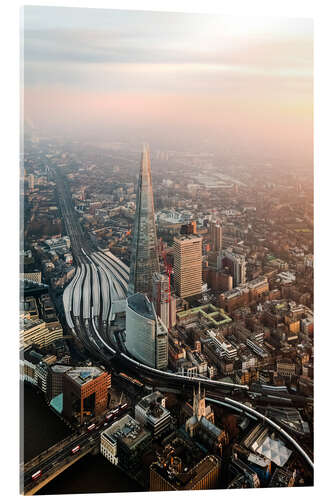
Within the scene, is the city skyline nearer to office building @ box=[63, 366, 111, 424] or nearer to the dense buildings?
the dense buildings

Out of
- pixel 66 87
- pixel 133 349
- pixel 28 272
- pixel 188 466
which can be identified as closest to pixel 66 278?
pixel 28 272

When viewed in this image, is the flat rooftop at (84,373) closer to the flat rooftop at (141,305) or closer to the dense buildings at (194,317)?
the dense buildings at (194,317)

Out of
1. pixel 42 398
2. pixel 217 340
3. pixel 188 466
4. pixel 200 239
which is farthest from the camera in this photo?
pixel 200 239

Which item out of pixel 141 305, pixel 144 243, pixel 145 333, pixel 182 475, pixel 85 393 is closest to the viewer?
pixel 182 475

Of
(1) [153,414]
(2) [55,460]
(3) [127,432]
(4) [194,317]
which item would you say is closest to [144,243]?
(4) [194,317]

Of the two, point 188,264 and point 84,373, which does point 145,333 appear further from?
point 188,264
